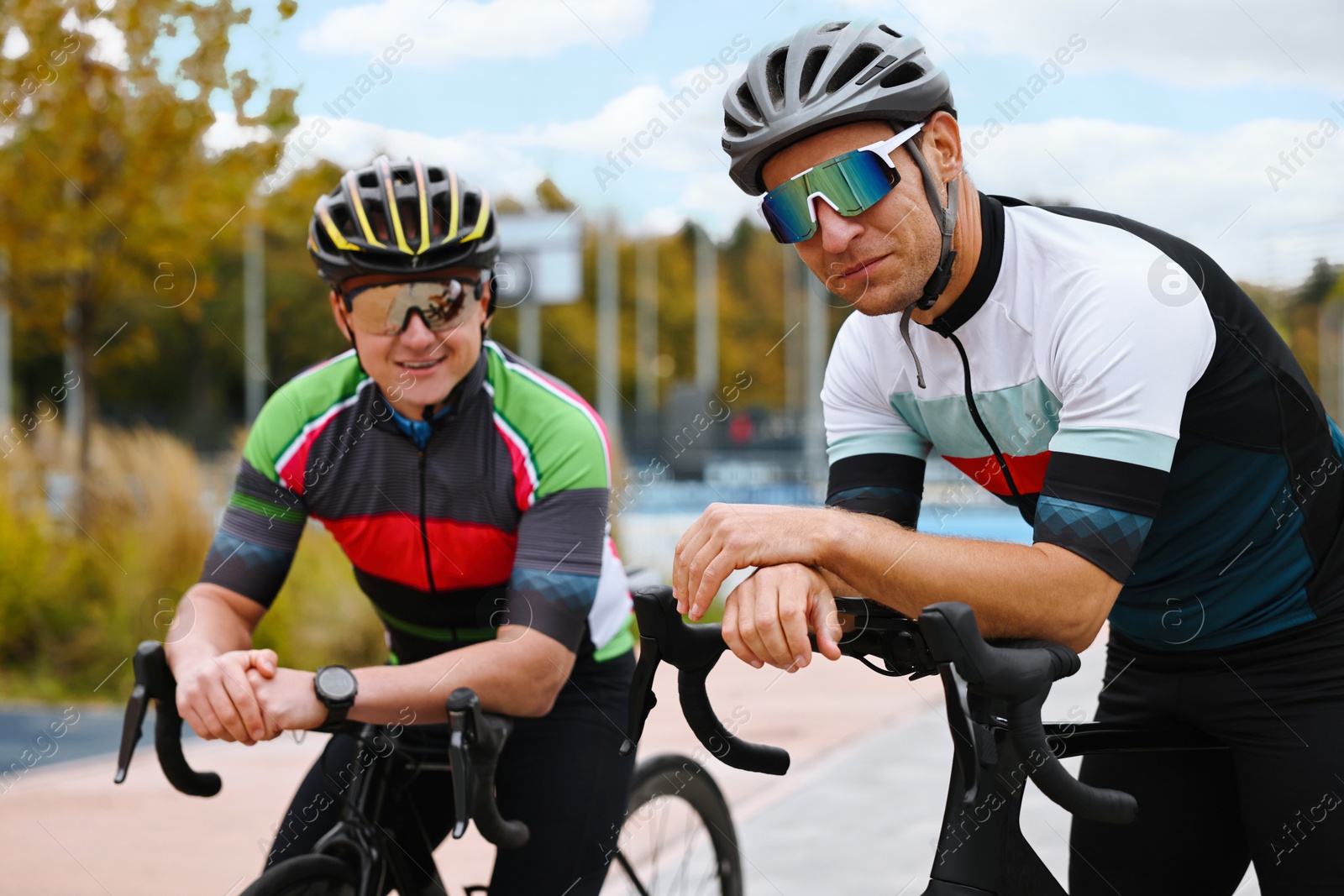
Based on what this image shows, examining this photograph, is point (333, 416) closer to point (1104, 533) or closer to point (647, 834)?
point (1104, 533)

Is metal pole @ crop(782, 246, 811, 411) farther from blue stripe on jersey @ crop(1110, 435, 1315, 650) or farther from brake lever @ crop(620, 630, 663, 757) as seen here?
brake lever @ crop(620, 630, 663, 757)

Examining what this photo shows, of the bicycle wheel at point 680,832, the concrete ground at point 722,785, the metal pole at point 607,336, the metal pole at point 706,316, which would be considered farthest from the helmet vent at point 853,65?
the metal pole at point 706,316

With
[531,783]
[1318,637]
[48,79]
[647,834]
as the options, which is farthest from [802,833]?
[48,79]

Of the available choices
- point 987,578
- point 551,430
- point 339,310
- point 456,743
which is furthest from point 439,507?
point 987,578

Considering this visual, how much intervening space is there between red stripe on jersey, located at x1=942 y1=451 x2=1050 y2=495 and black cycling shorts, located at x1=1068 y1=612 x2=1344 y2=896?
41 centimetres

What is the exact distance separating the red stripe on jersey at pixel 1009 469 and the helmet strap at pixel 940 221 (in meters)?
0.32

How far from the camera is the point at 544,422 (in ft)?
9.16

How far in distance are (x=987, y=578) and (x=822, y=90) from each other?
2.64 feet

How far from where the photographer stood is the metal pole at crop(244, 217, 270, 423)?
36.8 m

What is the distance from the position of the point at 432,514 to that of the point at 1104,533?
156 centimetres

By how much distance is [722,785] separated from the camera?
6.41 meters

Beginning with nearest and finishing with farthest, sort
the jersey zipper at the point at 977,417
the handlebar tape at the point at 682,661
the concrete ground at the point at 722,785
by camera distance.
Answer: the handlebar tape at the point at 682,661
the jersey zipper at the point at 977,417
the concrete ground at the point at 722,785

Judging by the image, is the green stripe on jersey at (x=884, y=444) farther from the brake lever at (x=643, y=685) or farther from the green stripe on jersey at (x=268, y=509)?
the green stripe on jersey at (x=268, y=509)

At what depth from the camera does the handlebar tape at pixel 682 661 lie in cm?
186
